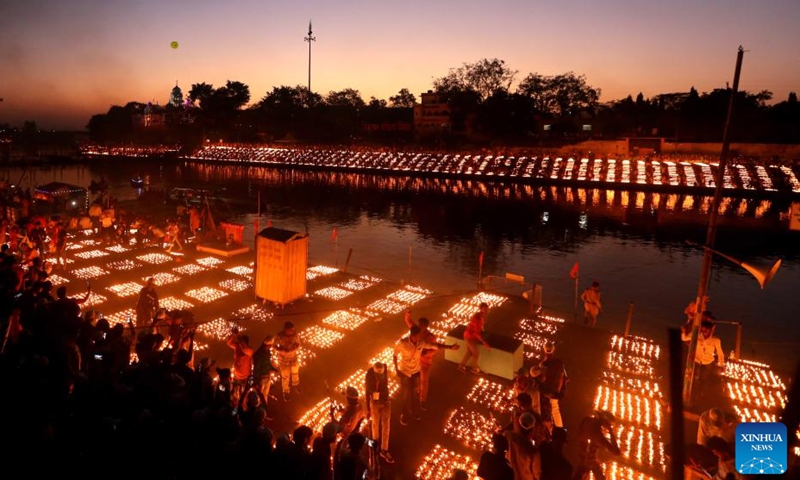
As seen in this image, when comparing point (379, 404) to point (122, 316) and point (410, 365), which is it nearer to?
point (410, 365)

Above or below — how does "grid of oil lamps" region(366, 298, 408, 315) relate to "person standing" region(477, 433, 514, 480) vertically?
below

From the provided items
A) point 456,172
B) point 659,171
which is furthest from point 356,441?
point 456,172

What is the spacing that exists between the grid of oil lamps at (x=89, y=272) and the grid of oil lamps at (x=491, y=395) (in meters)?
12.9

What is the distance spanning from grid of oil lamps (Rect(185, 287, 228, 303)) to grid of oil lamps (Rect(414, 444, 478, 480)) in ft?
29.5

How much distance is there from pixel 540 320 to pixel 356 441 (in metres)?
9.68

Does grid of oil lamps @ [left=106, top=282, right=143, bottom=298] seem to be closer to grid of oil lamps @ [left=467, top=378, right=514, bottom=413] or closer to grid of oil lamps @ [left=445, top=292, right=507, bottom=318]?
grid of oil lamps @ [left=445, top=292, right=507, bottom=318]

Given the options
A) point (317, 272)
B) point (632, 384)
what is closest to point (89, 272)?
point (317, 272)

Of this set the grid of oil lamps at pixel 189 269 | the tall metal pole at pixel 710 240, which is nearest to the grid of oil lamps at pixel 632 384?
the tall metal pole at pixel 710 240

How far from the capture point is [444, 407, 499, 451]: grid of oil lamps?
7.85 m

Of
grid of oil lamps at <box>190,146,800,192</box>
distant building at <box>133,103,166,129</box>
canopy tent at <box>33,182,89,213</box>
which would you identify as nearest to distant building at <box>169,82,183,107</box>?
distant building at <box>133,103,166,129</box>

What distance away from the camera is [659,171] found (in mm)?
62469

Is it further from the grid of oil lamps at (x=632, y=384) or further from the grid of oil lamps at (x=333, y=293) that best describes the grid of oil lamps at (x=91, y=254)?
the grid of oil lamps at (x=632, y=384)

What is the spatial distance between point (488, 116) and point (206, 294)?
72.2 m

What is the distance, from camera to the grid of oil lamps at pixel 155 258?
697 inches
